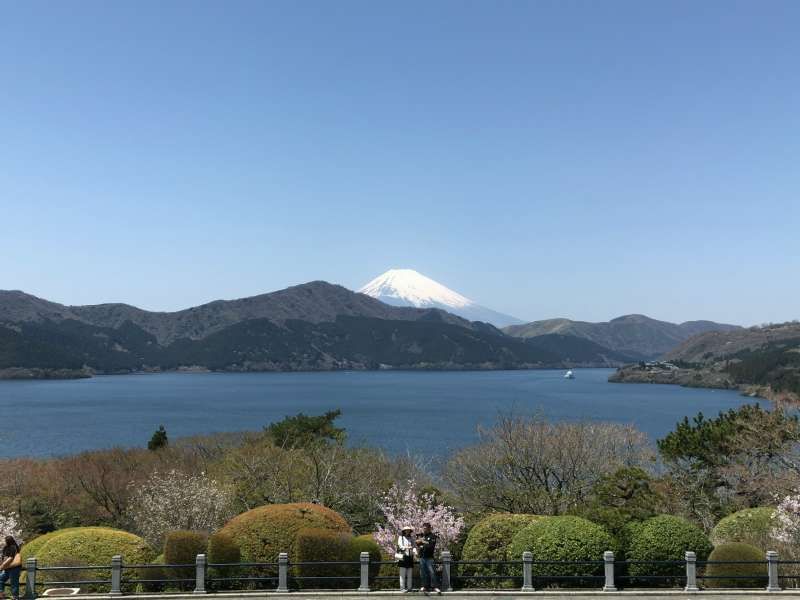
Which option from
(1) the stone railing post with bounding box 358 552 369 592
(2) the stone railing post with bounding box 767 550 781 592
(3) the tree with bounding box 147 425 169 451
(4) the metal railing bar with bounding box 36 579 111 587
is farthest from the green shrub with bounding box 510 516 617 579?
(3) the tree with bounding box 147 425 169 451

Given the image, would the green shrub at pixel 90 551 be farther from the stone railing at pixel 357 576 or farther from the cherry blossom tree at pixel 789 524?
the cherry blossom tree at pixel 789 524

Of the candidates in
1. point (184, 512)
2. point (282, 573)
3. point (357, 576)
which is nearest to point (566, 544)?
point (357, 576)

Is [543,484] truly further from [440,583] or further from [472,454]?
[440,583]

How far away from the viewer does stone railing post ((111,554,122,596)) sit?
20.7m

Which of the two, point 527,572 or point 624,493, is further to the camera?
point 624,493

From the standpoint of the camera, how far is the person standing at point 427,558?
20.5m

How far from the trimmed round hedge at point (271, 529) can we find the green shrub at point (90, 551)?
318 cm

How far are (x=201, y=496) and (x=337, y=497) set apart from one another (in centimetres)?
798

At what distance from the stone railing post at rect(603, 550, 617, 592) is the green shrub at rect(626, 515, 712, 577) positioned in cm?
209

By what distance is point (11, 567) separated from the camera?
1945 cm

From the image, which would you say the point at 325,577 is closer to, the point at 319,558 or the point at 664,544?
the point at 319,558

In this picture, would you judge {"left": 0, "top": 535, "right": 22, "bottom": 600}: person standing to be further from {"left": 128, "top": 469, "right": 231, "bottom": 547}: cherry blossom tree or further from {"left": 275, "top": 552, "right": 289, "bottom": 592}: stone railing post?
{"left": 128, "top": 469, "right": 231, "bottom": 547}: cherry blossom tree

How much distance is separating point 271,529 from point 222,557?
2.20 m

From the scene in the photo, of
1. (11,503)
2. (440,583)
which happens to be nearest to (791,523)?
(440,583)
